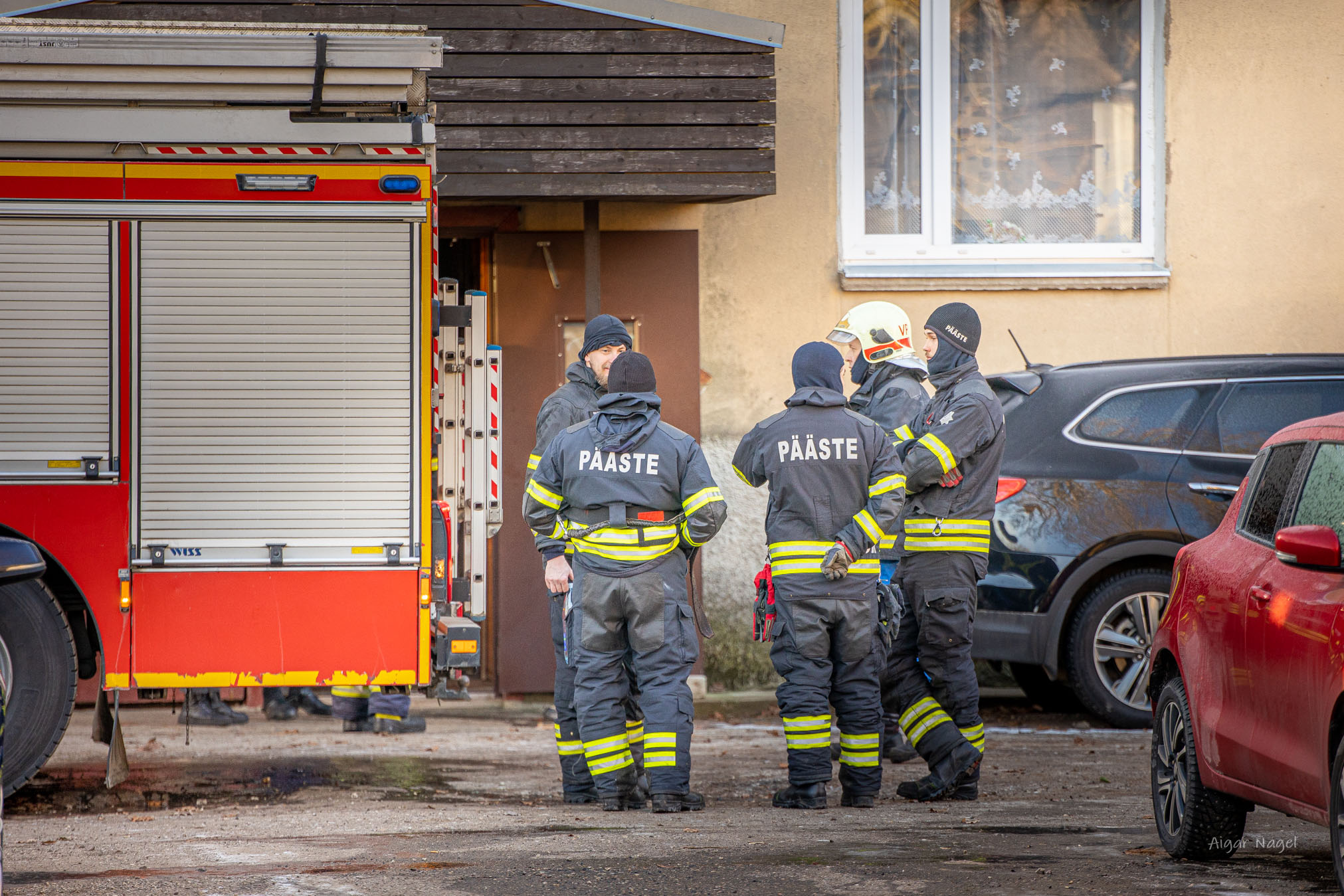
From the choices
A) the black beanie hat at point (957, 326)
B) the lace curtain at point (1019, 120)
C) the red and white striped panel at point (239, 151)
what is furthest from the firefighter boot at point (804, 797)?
the lace curtain at point (1019, 120)

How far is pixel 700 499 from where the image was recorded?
20.2ft

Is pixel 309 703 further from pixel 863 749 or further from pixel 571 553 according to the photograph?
pixel 863 749

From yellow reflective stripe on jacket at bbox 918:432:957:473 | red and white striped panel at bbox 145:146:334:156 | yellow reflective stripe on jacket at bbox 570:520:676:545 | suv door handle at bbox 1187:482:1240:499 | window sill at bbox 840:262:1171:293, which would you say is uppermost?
red and white striped panel at bbox 145:146:334:156

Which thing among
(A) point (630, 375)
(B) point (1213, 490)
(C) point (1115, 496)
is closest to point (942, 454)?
(A) point (630, 375)

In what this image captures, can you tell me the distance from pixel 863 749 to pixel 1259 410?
3.60 m

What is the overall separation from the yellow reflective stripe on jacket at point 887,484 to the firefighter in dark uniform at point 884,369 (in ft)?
2.64

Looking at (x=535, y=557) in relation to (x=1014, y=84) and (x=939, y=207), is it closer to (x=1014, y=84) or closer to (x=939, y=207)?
(x=939, y=207)

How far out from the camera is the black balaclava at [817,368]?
639 centimetres

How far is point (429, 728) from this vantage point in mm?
8977

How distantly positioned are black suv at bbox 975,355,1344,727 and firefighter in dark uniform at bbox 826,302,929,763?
1.27m

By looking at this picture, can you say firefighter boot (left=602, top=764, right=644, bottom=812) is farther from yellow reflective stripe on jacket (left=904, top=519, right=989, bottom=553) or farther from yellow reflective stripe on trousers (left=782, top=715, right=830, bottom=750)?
yellow reflective stripe on jacket (left=904, top=519, right=989, bottom=553)

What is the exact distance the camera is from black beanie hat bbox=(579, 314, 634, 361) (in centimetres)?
673

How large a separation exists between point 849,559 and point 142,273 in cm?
320

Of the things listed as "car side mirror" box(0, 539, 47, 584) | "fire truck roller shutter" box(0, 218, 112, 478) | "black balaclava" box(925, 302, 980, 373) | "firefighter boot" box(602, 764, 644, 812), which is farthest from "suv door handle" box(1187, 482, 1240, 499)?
"car side mirror" box(0, 539, 47, 584)
